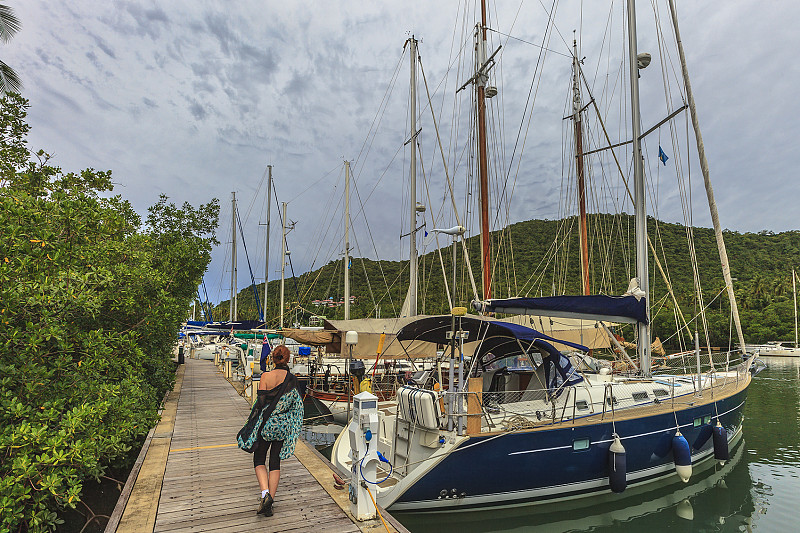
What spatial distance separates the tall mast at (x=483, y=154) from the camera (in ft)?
48.5

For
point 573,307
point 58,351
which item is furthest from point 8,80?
point 573,307

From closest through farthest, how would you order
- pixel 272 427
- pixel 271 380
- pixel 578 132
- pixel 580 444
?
pixel 272 427 → pixel 271 380 → pixel 580 444 → pixel 578 132

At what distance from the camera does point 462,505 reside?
7.57 m

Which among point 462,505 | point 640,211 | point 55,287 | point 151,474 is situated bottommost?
point 462,505

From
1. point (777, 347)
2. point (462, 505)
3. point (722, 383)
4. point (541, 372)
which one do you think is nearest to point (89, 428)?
point (462, 505)

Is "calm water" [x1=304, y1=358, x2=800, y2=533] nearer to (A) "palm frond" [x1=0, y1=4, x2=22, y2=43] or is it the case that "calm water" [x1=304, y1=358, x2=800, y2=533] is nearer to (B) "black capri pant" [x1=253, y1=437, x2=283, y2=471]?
(B) "black capri pant" [x1=253, y1=437, x2=283, y2=471]

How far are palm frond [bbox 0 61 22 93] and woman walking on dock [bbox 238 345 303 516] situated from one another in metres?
15.4

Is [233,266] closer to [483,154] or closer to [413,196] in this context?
[413,196]

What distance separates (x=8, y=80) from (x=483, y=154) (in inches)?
612

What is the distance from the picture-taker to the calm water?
310 inches

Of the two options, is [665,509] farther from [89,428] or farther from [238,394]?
[238,394]

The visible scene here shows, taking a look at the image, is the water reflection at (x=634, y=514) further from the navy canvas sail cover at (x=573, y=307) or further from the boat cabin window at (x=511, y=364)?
the navy canvas sail cover at (x=573, y=307)

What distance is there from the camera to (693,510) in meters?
9.21

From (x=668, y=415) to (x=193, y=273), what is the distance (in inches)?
553
